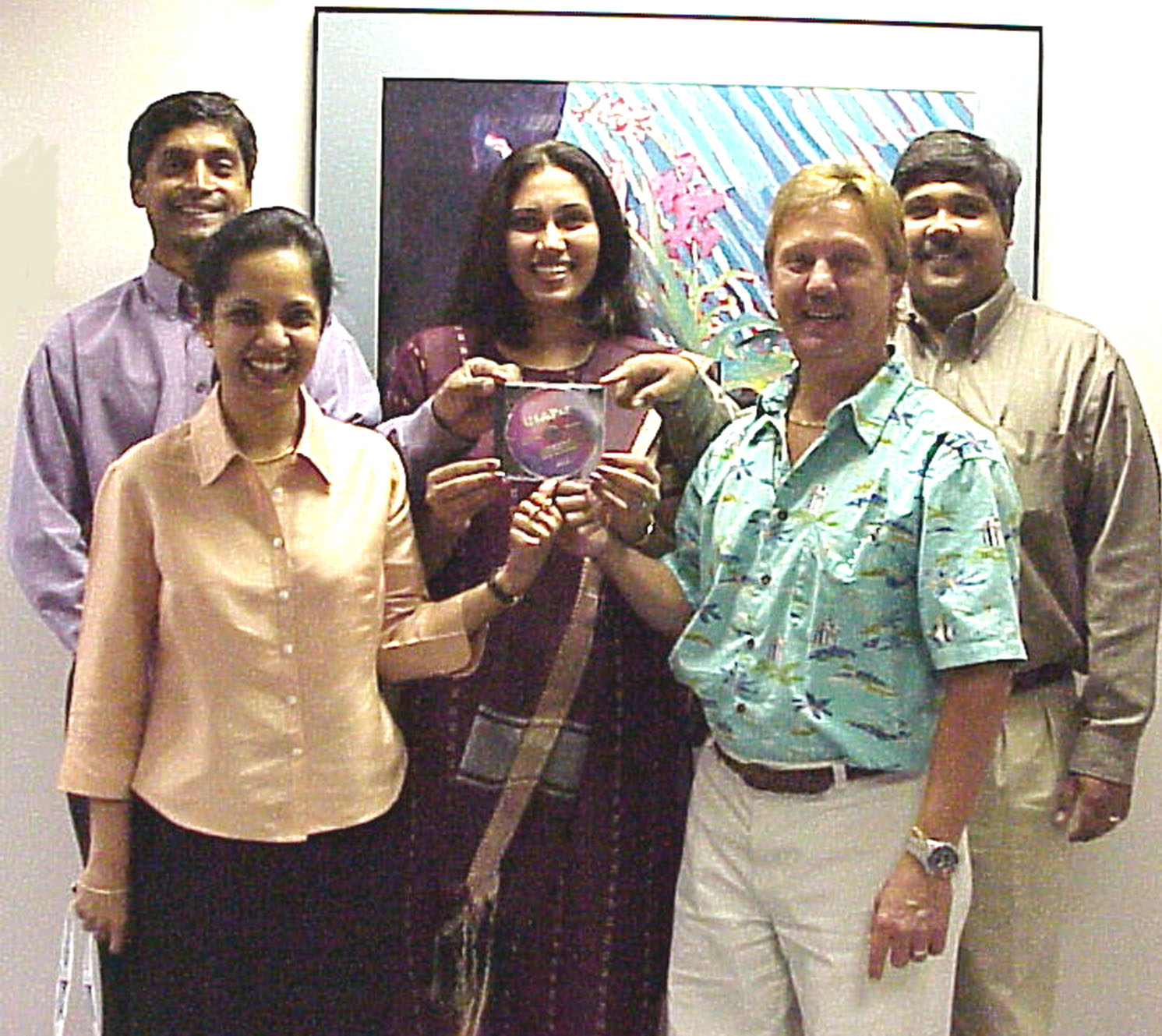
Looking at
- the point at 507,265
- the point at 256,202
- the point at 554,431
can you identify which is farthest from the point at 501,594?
the point at 256,202

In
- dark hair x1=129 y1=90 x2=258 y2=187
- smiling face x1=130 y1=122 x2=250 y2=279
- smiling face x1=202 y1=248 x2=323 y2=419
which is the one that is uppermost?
dark hair x1=129 y1=90 x2=258 y2=187

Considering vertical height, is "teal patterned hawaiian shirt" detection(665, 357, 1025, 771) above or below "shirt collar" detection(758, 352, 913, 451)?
below

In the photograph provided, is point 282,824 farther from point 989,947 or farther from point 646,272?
point 646,272

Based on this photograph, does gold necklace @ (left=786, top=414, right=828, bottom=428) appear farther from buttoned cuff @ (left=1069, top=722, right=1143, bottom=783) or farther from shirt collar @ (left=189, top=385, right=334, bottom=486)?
buttoned cuff @ (left=1069, top=722, right=1143, bottom=783)

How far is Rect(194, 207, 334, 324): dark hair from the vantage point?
5.57ft

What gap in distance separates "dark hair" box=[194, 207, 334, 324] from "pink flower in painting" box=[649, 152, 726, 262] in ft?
2.67

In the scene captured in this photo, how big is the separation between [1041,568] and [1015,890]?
0.42m

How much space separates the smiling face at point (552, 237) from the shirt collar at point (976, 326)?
50cm

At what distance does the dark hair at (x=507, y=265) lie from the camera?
1959 millimetres

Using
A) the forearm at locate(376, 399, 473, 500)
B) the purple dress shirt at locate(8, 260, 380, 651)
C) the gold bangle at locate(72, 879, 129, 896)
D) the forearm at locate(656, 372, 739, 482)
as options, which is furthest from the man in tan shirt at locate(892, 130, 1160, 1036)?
the gold bangle at locate(72, 879, 129, 896)

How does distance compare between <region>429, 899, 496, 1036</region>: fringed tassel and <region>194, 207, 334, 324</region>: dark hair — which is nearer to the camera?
<region>194, 207, 334, 324</region>: dark hair

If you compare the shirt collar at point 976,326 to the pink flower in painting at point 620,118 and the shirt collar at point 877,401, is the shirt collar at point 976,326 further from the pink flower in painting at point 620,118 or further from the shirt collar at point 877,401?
the pink flower in painting at point 620,118

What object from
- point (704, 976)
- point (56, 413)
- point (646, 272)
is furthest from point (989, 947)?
point (56, 413)

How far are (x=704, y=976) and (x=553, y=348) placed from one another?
0.80 m
